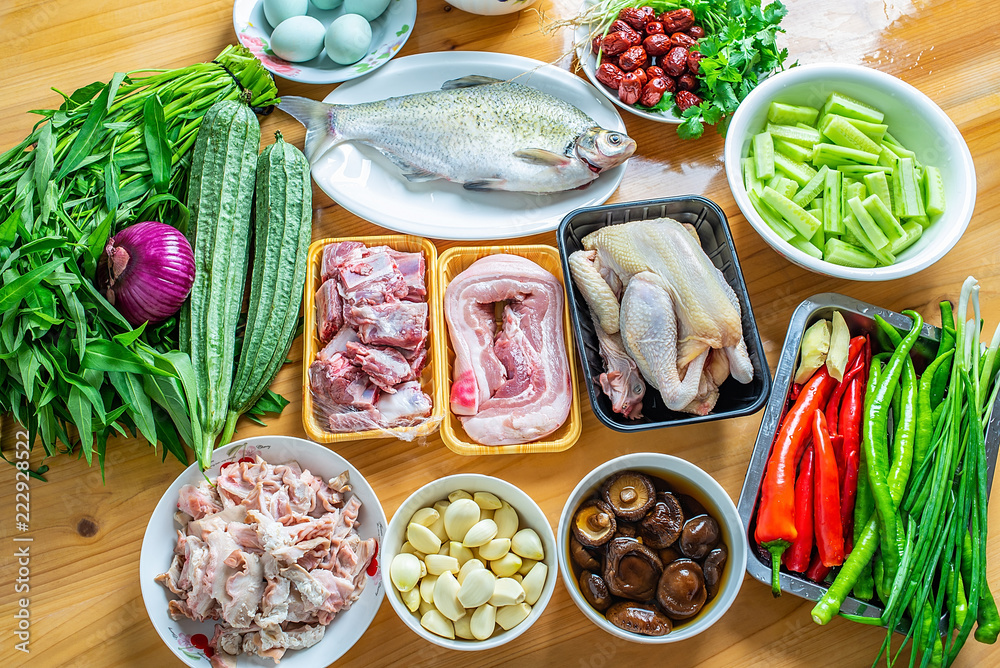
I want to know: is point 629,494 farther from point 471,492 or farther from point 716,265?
point 716,265

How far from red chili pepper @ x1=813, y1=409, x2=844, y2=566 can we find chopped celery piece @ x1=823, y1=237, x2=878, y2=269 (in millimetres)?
386

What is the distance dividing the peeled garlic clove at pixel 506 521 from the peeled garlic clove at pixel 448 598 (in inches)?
5.6

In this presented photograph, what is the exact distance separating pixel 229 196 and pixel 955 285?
1.74m

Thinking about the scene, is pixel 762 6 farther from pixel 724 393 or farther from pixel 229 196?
pixel 229 196

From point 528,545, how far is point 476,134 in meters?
0.97

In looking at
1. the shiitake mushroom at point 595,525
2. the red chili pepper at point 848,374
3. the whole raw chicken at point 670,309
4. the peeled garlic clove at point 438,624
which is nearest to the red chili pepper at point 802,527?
the red chili pepper at point 848,374

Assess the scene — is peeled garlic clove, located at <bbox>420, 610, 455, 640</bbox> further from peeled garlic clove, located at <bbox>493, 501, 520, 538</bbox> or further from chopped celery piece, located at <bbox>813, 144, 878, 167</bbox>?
chopped celery piece, located at <bbox>813, 144, 878, 167</bbox>

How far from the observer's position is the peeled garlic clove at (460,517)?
1332 mm

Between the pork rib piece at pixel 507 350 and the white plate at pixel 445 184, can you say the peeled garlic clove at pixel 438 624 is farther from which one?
the white plate at pixel 445 184

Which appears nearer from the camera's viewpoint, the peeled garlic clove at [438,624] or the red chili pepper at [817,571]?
the peeled garlic clove at [438,624]

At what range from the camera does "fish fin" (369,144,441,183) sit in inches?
64.4

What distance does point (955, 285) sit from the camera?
5.29 ft

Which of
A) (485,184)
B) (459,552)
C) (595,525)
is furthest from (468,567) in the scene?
(485,184)

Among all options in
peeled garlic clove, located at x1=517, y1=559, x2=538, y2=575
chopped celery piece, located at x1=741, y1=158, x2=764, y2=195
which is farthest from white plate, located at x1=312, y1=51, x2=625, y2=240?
peeled garlic clove, located at x1=517, y1=559, x2=538, y2=575
